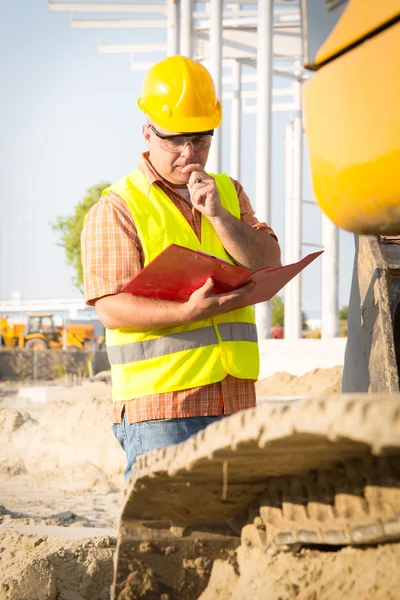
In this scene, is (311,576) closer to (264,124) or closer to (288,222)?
(264,124)

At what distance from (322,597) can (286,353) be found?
10.9 metres

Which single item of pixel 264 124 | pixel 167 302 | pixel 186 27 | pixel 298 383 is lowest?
pixel 298 383

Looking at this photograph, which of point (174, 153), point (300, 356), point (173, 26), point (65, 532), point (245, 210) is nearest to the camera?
point (174, 153)

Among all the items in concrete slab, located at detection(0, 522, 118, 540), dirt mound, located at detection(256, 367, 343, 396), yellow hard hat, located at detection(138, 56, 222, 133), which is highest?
yellow hard hat, located at detection(138, 56, 222, 133)

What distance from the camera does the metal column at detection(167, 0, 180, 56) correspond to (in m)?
15.8

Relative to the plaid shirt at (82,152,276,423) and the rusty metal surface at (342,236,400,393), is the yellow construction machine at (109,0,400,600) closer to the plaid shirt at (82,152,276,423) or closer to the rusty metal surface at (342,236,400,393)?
the plaid shirt at (82,152,276,423)

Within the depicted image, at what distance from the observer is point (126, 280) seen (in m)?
2.98

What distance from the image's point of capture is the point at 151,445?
288cm

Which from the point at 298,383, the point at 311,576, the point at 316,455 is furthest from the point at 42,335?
the point at 316,455

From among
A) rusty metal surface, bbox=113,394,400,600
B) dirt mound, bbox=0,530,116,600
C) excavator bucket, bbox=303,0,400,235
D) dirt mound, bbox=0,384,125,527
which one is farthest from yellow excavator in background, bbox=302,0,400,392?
dirt mound, bbox=0,384,125,527

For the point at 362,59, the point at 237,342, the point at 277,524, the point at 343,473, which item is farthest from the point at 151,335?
the point at 362,59

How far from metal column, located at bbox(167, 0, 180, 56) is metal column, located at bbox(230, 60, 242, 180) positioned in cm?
332

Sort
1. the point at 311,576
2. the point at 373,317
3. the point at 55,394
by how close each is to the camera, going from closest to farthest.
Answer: the point at 311,576 < the point at 373,317 < the point at 55,394

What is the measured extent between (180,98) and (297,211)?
15557mm
